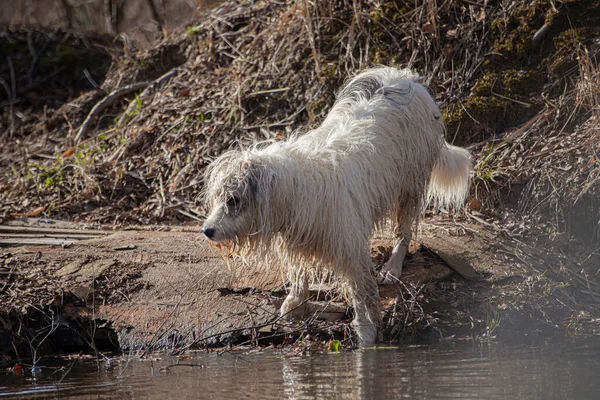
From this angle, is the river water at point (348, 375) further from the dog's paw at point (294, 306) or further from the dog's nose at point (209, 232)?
the dog's nose at point (209, 232)

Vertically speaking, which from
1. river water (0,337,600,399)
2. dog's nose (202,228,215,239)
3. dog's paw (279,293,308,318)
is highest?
dog's nose (202,228,215,239)

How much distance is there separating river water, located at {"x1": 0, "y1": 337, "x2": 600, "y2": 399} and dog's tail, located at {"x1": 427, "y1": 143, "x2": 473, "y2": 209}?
179 cm

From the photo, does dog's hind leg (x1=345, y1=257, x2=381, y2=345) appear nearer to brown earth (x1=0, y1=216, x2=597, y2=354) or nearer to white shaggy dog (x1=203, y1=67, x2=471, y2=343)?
white shaggy dog (x1=203, y1=67, x2=471, y2=343)

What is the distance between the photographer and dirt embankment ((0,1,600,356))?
6.80 m

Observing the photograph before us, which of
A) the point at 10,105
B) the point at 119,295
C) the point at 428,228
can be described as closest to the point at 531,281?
the point at 428,228

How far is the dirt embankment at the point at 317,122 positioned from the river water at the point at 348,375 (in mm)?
550

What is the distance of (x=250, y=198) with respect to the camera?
5688mm

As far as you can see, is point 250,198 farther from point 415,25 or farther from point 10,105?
point 10,105

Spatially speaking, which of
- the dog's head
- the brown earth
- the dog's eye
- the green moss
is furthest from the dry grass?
the dog's eye

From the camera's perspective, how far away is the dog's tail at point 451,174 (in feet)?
24.0

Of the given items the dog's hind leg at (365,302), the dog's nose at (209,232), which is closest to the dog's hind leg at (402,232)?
the dog's hind leg at (365,302)

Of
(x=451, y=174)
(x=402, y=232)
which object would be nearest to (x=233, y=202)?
(x=402, y=232)

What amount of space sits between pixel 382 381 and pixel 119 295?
2801mm

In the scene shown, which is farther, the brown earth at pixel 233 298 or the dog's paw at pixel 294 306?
the dog's paw at pixel 294 306
